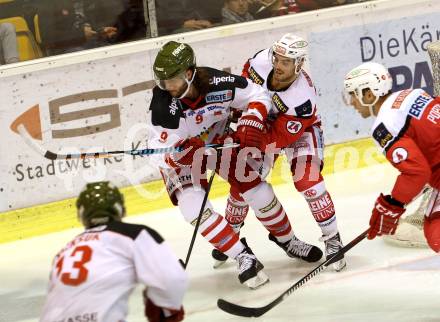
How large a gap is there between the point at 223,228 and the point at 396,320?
94 centimetres

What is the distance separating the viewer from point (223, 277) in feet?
16.8

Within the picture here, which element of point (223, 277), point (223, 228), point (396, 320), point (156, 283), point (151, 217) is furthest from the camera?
point (151, 217)

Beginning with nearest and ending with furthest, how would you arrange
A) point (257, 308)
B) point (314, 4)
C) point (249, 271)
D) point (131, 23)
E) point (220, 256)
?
1. point (257, 308)
2. point (249, 271)
3. point (220, 256)
4. point (131, 23)
5. point (314, 4)

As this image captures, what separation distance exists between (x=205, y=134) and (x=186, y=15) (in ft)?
6.15

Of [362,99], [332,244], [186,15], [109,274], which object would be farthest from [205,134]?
[109,274]

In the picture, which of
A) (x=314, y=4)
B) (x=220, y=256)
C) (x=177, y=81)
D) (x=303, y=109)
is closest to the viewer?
(x=177, y=81)

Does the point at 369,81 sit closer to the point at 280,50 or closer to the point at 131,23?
the point at 280,50

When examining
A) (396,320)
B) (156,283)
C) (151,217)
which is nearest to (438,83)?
(396,320)

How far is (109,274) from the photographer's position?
2.93m

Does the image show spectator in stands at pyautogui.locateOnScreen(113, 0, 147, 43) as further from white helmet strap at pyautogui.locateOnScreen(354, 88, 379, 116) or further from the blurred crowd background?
white helmet strap at pyautogui.locateOnScreen(354, 88, 379, 116)

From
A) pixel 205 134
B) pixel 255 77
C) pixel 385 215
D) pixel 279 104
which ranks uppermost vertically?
pixel 255 77

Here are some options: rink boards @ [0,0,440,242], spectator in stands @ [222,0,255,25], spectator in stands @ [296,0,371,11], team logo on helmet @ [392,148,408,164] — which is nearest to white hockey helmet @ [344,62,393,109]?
team logo on helmet @ [392,148,408,164]

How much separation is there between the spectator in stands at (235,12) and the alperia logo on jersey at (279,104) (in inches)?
73.0

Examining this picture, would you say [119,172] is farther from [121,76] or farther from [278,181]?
[278,181]
